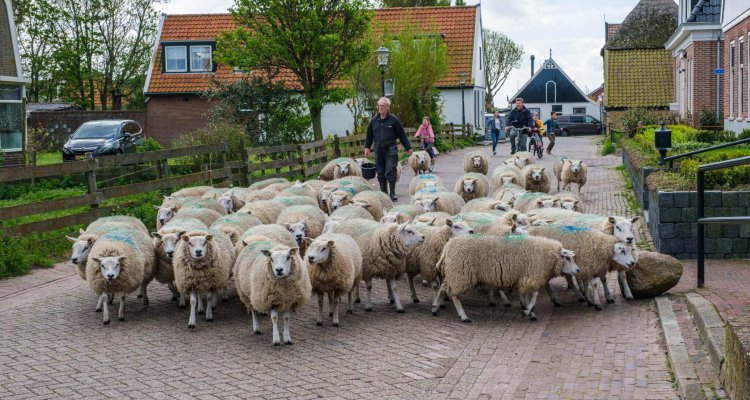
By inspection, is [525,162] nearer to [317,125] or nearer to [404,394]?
[317,125]

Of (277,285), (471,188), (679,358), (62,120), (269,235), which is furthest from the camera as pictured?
(62,120)

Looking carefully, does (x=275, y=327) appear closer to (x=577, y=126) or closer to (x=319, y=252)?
(x=319, y=252)

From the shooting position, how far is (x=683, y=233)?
11875mm

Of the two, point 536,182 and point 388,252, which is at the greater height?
point 536,182

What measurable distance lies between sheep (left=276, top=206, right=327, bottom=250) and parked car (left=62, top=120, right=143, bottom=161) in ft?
58.2

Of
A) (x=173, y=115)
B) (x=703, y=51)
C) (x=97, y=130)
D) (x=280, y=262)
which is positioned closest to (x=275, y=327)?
(x=280, y=262)

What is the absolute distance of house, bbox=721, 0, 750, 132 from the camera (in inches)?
1033

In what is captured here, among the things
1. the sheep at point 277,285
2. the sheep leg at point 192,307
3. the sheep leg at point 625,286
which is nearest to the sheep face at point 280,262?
the sheep at point 277,285

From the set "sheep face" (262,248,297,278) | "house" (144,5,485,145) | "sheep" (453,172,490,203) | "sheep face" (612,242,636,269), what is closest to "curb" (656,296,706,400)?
"sheep face" (612,242,636,269)

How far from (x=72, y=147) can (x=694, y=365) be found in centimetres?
2592

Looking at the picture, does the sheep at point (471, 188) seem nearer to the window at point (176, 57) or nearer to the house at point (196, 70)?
the house at point (196, 70)

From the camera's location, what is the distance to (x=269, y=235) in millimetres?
10789

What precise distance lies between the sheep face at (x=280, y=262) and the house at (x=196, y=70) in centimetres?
3401

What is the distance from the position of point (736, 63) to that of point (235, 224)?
21.2m
